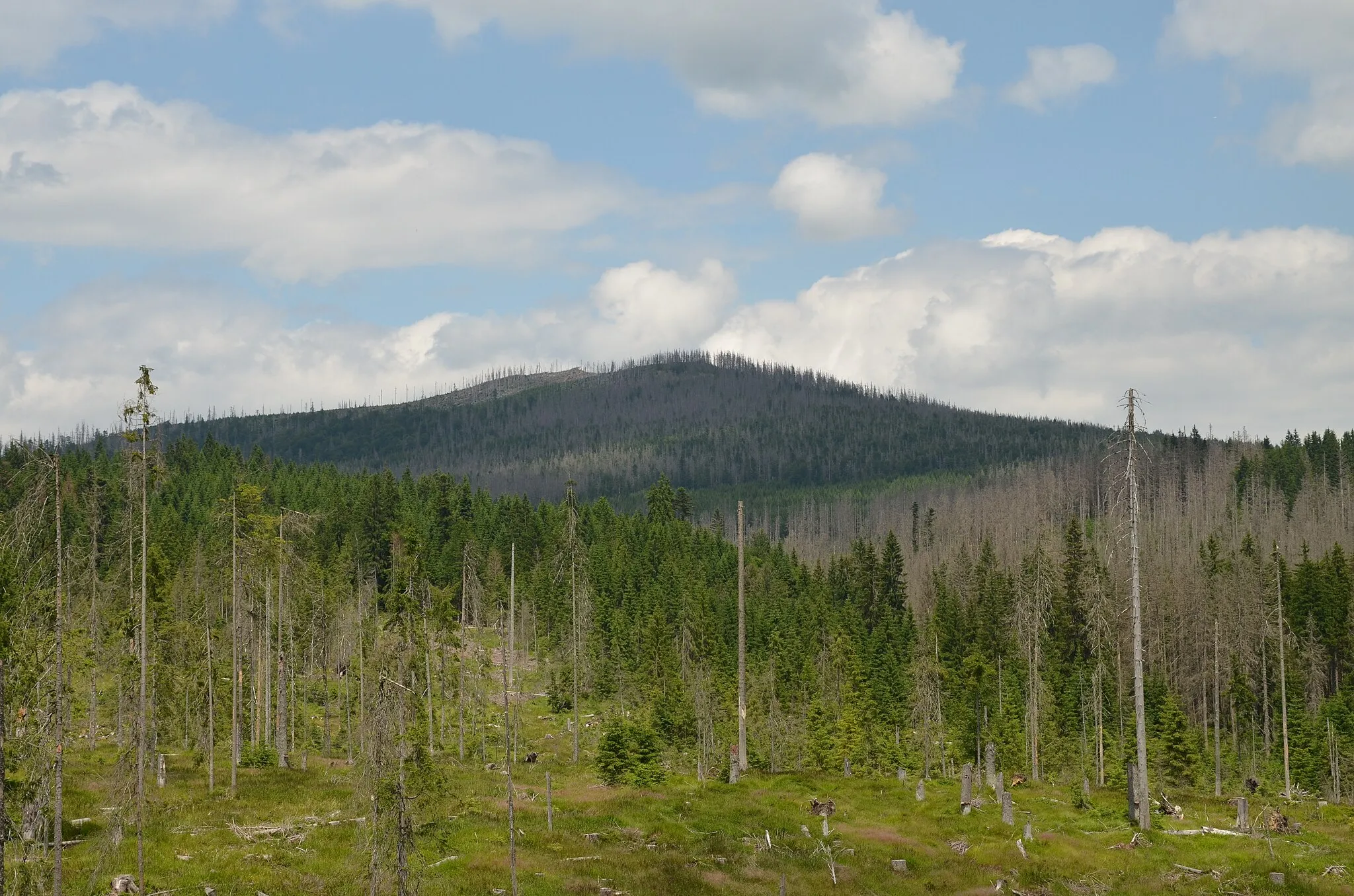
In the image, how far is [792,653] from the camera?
313 ft

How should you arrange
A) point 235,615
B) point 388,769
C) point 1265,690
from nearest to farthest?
point 388,769 < point 235,615 < point 1265,690

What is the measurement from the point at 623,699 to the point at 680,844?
55.4 metres

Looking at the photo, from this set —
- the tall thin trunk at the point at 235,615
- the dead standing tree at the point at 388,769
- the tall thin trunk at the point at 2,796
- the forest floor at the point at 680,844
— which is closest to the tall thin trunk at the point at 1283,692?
the forest floor at the point at 680,844

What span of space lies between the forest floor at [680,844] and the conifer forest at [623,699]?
0.67 feet

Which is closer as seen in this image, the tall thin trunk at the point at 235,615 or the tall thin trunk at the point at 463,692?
the tall thin trunk at the point at 235,615

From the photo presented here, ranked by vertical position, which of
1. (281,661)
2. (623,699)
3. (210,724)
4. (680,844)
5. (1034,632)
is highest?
(281,661)

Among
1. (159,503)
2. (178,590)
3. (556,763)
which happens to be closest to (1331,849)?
(556,763)

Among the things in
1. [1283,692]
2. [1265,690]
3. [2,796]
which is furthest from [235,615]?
[1265,690]

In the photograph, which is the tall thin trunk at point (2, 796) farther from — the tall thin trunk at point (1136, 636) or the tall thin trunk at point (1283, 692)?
the tall thin trunk at point (1283, 692)

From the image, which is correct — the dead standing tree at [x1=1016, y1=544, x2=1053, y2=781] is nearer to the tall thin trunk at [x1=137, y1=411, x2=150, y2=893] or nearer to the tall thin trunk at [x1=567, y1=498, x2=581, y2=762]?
the tall thin trunk at [x1=567, y1=498, x2=581, y2=762]

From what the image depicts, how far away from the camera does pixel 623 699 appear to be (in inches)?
3610

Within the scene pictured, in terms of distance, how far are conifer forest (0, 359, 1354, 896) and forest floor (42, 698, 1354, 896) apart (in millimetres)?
205

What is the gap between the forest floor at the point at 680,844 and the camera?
30.6 meters

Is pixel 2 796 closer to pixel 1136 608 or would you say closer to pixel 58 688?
pixel 58 688
